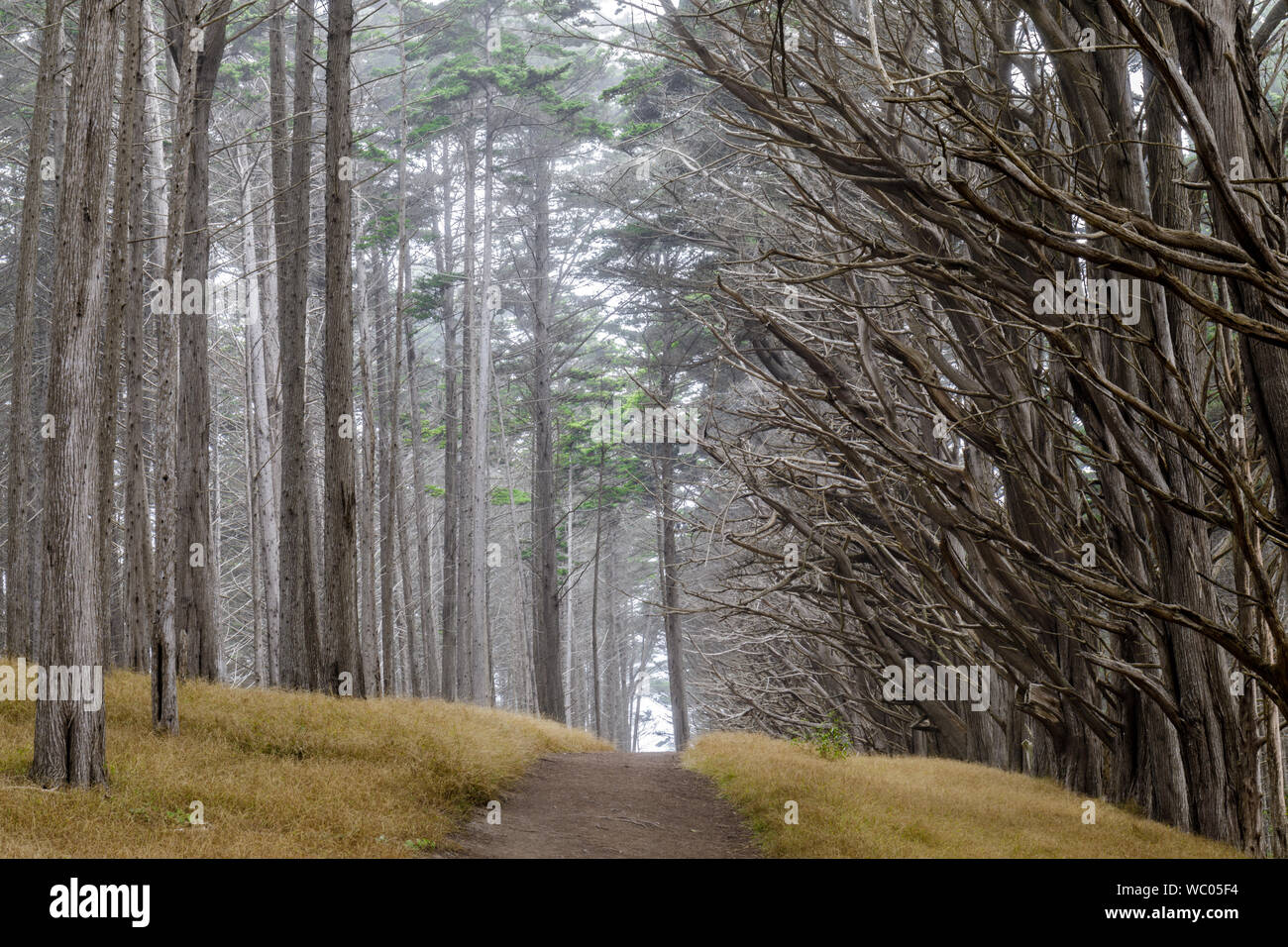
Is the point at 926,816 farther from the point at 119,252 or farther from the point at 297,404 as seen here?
the point at 297,404

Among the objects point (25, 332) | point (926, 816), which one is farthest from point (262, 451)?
point (926, 816)

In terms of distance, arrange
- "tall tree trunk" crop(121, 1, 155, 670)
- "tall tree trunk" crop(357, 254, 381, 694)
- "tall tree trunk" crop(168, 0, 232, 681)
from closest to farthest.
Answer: "tall tree trunk" crop(121, 1, 155, 670)
"tall tree trunk" crop(168, 0, 232, 681)
"tall tree trunk" crop(357, 254, 381, 694)

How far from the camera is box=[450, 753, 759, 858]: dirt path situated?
A: 7363mm

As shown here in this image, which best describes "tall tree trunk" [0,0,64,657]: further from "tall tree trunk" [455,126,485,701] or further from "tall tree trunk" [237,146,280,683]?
"tall tree trunk" [455,126,485,701]

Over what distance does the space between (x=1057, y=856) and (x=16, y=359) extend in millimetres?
14639

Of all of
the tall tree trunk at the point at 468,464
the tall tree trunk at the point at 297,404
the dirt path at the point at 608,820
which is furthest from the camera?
the tall tree trunk at the point at 468,464

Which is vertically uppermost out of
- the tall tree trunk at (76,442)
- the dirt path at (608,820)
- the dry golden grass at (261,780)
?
the tall tree trunk at (76,442)

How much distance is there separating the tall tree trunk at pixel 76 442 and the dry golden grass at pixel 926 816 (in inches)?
202

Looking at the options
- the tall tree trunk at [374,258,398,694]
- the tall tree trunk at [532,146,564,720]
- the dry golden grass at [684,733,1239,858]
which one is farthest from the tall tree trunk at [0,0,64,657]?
the dry golden grass at [684,733,1239,858]

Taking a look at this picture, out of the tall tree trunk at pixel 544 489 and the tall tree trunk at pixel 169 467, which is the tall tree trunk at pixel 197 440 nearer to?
the tall tree trunk at pixel 169 467

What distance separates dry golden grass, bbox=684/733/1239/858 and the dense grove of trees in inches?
36.8

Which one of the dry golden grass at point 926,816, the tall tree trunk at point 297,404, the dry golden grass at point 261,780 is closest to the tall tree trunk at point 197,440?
the tall tree trunk at point 297,404

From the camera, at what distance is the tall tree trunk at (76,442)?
6555mm
